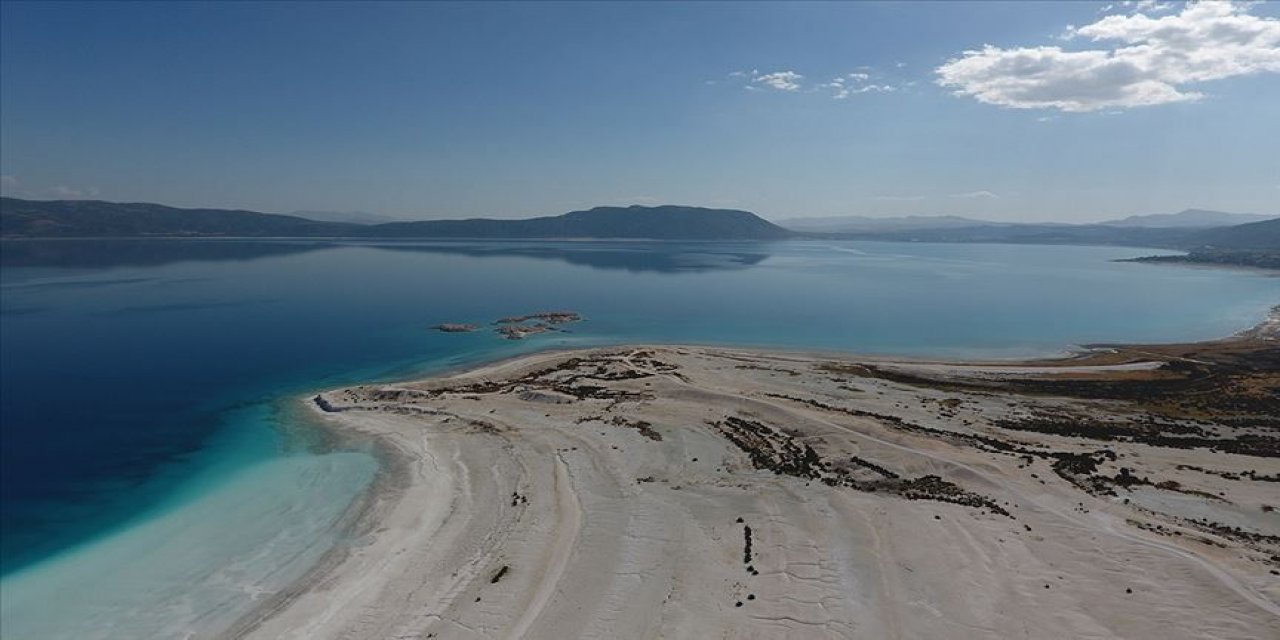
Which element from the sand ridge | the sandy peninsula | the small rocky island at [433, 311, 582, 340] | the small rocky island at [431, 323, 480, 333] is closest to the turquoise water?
the small rocky island at [431, 323, 480, 333]

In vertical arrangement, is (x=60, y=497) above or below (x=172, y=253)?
below

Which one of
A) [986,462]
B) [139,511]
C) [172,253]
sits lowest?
[139,511]

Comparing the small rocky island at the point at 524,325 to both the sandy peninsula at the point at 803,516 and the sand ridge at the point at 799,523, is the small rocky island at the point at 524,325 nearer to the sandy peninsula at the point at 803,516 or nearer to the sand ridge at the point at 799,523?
the sandy peninsula at the point at 803,516

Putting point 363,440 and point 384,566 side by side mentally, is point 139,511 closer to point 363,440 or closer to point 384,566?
point 363,440

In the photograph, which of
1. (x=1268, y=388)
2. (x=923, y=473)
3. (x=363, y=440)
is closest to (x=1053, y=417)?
(x=923, y=473)

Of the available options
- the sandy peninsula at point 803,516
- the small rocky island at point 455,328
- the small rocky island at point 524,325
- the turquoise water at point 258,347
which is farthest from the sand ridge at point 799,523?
the small rocky island at point 455,328

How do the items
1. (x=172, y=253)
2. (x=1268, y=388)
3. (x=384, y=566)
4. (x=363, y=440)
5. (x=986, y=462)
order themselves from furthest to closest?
(x=172, y=253)
(x=1268, y=388)
(x=363, y=440)
(x=986, y=462)
(x=384, y=566)
